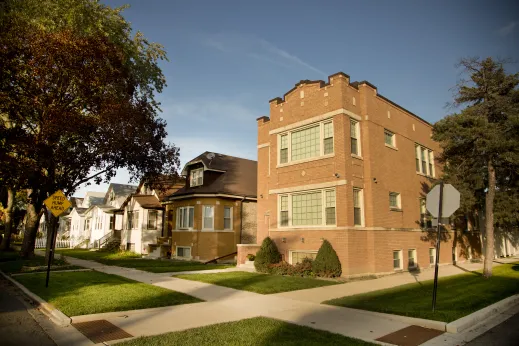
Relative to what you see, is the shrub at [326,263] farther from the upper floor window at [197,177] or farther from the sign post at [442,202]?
the upper floor window at [197,177]

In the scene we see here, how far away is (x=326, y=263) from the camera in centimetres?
1554

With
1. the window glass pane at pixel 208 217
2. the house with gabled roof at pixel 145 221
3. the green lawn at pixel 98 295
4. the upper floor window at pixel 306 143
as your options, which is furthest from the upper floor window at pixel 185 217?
the green lawn at pixel 98 295

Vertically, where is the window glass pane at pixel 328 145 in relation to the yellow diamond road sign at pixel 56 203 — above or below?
above

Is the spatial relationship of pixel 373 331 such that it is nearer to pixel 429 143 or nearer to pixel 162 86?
pixel 429 143

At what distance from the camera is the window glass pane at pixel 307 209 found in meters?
17.5

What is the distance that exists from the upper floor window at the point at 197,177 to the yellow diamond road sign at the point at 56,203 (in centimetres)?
1502

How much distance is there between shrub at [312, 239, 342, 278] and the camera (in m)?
15.4

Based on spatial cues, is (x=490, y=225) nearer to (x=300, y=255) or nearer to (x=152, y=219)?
(x=300, y=255)

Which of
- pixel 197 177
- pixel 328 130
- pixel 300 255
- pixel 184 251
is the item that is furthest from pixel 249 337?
pixel 197 177

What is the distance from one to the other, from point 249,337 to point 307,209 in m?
11.7

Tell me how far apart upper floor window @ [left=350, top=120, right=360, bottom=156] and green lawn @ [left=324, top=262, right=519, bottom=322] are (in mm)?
6568

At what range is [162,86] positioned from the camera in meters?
27.2

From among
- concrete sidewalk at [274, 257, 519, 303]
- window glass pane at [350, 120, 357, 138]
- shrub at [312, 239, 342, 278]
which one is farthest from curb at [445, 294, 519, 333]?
window glass pane at [350, 120, 357, 138]

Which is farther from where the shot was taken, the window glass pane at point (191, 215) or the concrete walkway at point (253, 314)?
the window glass pane at point (191, 215)
